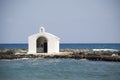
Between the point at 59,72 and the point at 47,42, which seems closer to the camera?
the point at 59,72

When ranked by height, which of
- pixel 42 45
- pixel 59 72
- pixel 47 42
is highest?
pixel 47 42

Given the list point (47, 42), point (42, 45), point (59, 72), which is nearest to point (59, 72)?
point (59, 72)

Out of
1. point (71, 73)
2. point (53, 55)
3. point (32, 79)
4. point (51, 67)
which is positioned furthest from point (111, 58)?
point (32, 79)

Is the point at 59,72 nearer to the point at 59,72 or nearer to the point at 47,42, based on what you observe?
the point at 59,72

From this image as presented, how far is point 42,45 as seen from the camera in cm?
4472

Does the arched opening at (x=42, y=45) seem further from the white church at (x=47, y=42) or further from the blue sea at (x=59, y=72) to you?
the blue sea at (x=59, y=72)

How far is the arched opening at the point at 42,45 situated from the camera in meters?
43.2

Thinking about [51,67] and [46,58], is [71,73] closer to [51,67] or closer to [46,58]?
[51,67]

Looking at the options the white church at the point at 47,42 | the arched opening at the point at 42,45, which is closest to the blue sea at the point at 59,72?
the white church at the point at 47,42

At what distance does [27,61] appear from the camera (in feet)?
118

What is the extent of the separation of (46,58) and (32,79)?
14100mm

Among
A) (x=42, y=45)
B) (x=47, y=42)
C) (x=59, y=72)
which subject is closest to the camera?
(x=59, y=72)

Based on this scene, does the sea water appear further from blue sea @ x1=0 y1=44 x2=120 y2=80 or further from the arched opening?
the arched opening

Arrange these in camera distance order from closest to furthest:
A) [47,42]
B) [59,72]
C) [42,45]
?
[59,72]
[47,42]
[42,45]
